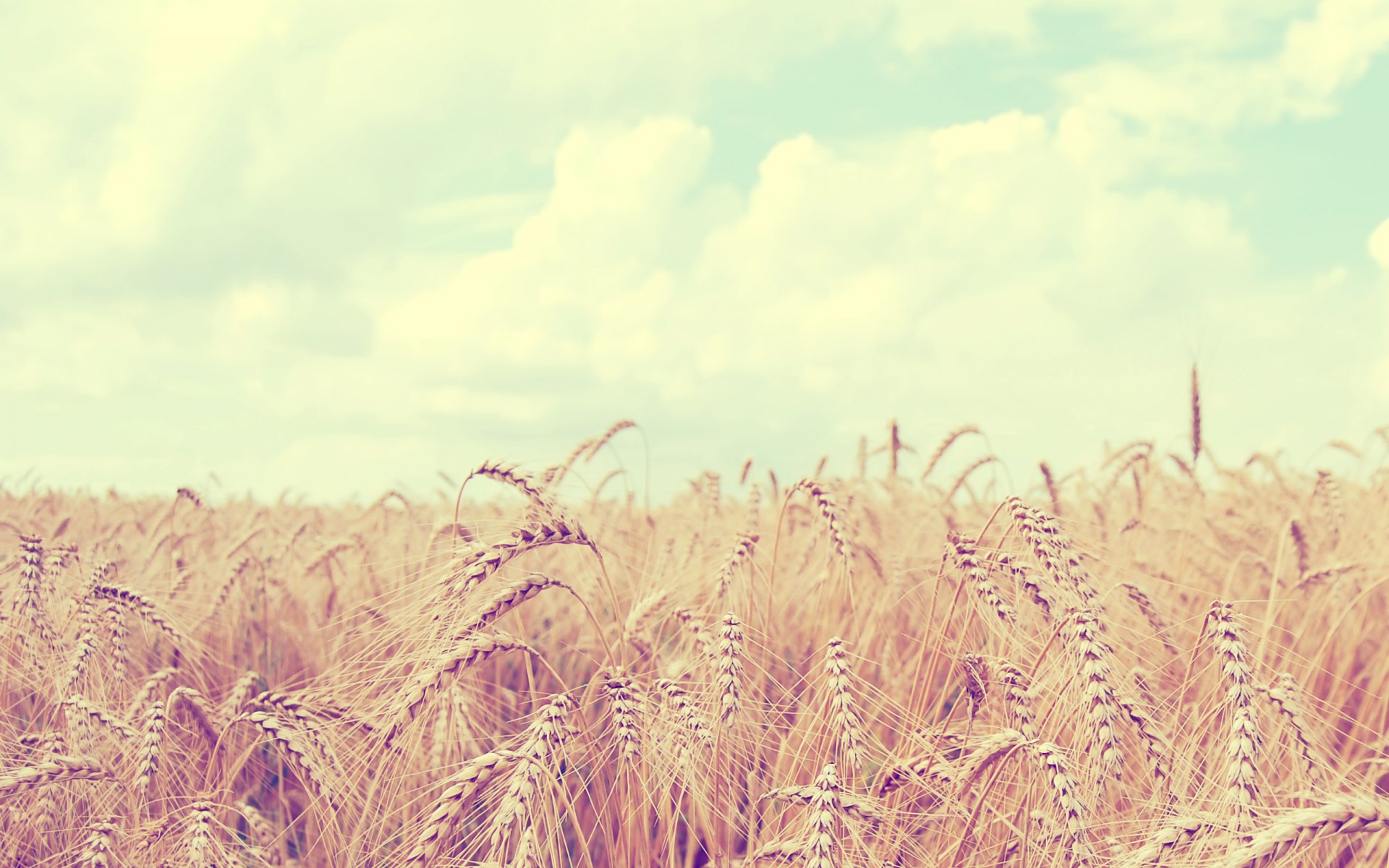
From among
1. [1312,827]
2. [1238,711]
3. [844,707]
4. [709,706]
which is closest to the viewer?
[1312,827]

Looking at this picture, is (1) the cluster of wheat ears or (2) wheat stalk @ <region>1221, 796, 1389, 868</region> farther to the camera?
(1) the cluster of wheat ears

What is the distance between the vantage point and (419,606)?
6.82 feet

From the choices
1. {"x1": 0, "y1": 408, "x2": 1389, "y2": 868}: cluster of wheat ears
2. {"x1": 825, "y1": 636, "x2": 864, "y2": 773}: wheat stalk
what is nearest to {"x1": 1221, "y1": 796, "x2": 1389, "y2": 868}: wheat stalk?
{"x1": 0, "y1": 408, "x2": 1389, "y2": 868}: cluster of wheat ears

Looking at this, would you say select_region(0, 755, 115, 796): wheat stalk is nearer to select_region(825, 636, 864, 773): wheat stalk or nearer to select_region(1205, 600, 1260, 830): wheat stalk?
select_region(825, 636, 864, 773): wheat stalk

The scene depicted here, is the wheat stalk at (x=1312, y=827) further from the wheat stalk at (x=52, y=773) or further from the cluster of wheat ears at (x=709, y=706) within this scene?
the wheat stalk at (x=52, y=773)

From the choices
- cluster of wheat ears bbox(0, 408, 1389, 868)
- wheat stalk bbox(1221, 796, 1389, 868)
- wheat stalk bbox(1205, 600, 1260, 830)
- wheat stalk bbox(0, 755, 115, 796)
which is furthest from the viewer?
wheat stalk bbox(0, 755, 115, 796)

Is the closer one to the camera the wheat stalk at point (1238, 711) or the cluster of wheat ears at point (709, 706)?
the wheat stalk at point (1238, 711)

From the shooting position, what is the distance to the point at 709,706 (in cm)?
234

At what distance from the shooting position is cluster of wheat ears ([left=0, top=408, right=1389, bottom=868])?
1.79 meters

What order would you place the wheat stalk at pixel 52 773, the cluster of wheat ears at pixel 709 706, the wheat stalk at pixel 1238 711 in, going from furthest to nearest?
the wheat stalk at pixel 52 773
the cluster of wheat ears at pixel 709 706
the wheat stalk at pixel 1238 711

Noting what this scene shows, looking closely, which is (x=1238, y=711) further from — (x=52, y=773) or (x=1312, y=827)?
(x=52, y=773)

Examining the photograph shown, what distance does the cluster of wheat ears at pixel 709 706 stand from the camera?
5.86 feet

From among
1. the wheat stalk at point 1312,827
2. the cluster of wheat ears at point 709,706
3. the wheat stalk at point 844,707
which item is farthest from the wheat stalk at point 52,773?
the wheat stalk at point 1312,827

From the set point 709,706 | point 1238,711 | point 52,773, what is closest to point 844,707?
point 709,706
